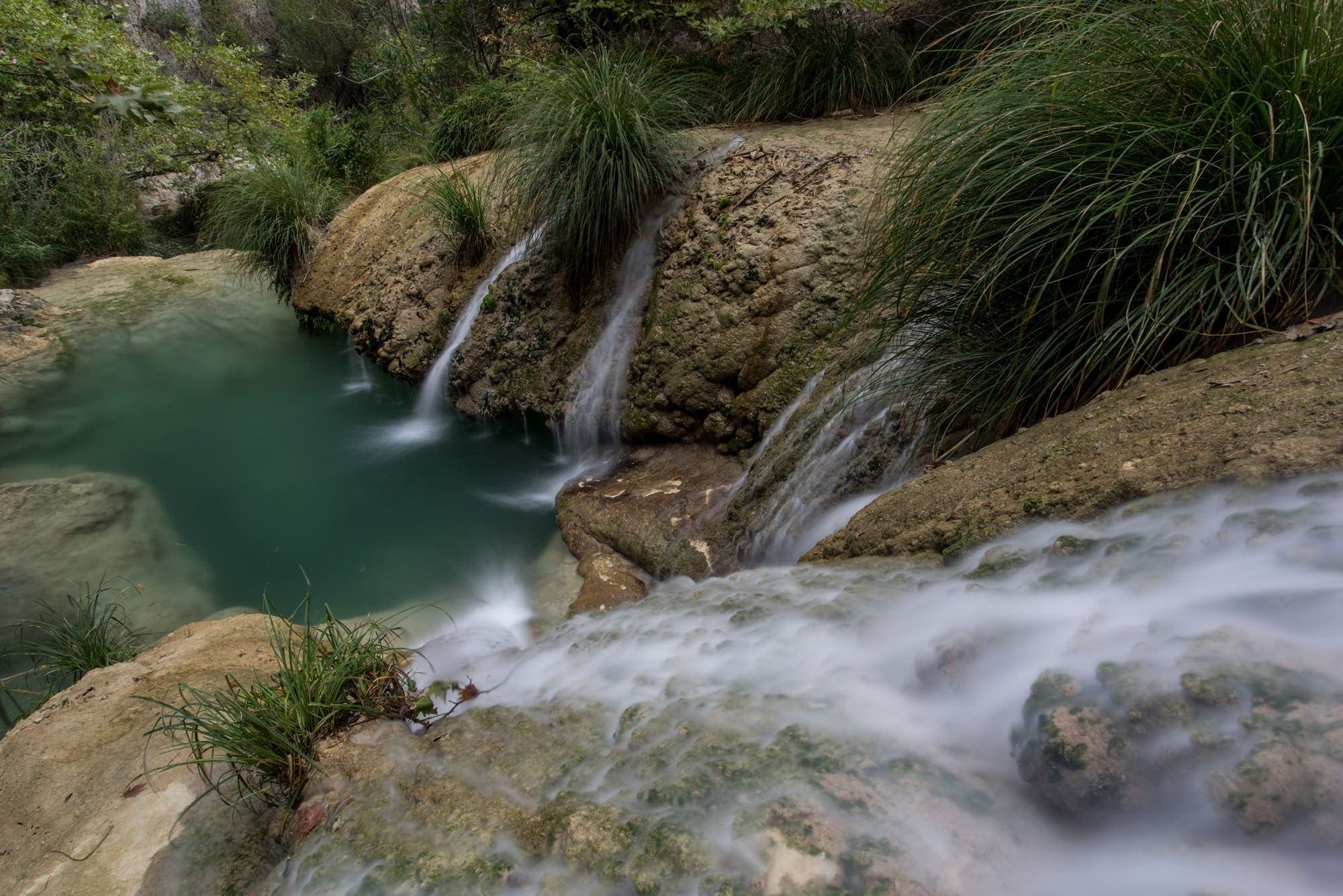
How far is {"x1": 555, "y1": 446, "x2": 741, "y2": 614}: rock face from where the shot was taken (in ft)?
12.7

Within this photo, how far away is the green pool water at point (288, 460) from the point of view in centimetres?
462

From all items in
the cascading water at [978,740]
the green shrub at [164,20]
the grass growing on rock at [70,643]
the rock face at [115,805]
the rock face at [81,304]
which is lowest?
the grass growing on rock at [70,643]

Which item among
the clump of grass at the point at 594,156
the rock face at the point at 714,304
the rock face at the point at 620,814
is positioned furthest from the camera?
the clump of grass at the point at 594,156

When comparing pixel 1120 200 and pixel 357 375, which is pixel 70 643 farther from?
pixel 1120 200

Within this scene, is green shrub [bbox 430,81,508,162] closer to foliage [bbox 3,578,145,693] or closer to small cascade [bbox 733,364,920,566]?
foliage [bbox 3,578,145,693]

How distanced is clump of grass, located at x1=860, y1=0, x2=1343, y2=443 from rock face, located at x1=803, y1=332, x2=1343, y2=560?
209 millimetres

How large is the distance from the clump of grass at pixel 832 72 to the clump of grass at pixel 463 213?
7.33 feet

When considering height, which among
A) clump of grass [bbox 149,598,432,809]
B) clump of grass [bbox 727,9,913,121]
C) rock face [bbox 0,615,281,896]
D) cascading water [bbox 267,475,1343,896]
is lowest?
rock face [bbox 0,615,281,896]

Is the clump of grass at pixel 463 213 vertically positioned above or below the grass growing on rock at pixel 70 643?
above

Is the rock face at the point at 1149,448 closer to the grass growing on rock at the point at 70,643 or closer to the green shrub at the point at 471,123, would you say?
the grass growing on rock at the point at 70,643

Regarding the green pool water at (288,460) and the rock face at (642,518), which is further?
the green pool water at (288,460)

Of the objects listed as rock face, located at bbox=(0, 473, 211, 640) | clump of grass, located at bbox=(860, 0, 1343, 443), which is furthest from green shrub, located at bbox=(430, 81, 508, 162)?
clump of grass, located at bbox=(860, 0, 1343, 443)

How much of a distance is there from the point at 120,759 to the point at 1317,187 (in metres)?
4.02

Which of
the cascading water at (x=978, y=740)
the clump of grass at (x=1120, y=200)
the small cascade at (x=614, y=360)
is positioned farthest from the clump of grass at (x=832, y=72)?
the cascading water at (x=978, y=740)
